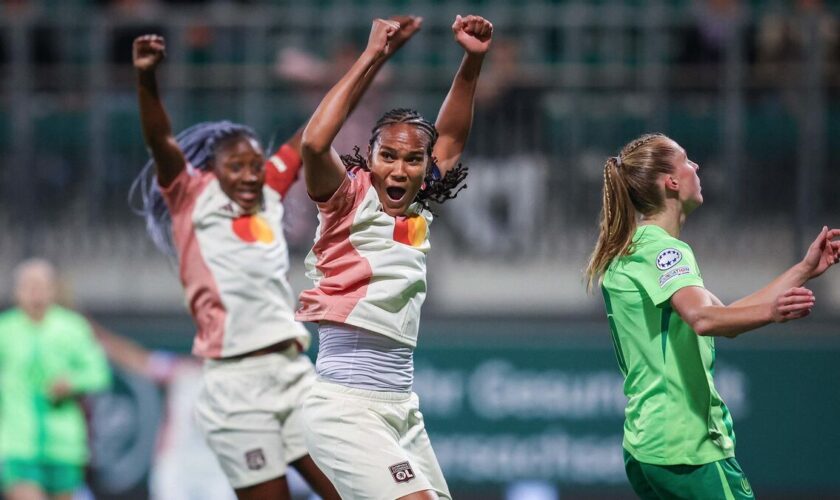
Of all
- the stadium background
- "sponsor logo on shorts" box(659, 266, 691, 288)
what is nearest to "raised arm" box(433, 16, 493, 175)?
"sponsor logo on shorts" box(659, 266, 691, 288)

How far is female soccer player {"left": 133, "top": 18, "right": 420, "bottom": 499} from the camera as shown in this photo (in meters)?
5.51

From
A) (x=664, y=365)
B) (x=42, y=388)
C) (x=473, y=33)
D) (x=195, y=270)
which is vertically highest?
(x=473, y=33)

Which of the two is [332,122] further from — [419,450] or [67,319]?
[67,319]

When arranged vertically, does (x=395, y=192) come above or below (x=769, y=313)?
above

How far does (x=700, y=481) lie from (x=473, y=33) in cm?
192

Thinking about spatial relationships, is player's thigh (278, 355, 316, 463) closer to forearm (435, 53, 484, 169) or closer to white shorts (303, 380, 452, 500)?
white shorts (303, 380, 452, 500)

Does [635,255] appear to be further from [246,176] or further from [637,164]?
[246,176]

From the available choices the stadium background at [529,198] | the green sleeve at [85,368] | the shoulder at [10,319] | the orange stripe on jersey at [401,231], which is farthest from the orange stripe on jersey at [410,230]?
the shoulder at [10,319]

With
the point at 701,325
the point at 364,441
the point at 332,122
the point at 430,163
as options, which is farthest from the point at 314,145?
the point at 701,325

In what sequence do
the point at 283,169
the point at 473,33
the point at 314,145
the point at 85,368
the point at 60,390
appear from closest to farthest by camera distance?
the point at 314,145, the point at 473,33, the point at 283,169, the point at 60,390, the point at 85,368

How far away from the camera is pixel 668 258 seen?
176 inches

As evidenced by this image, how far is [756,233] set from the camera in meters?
9.48

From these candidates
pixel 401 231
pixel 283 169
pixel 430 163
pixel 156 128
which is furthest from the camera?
pixel 283 169

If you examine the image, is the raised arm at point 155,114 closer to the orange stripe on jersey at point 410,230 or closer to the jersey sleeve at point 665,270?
the orange stripe on jersey at point 410,230
